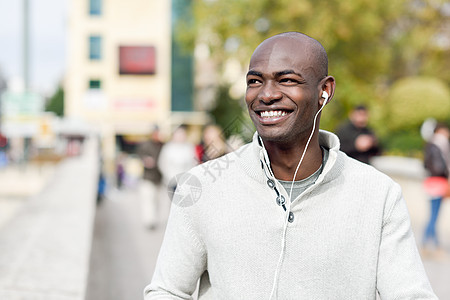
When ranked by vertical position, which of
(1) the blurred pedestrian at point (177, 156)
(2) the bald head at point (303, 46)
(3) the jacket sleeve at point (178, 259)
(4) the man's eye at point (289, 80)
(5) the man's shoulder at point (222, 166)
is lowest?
(1) the blurred pedestrian at point (177, 156)

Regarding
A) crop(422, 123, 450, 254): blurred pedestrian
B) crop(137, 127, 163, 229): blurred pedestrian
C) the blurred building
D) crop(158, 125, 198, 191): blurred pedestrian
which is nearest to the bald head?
crop(422, 123, 450, 254): blurred pedestrian

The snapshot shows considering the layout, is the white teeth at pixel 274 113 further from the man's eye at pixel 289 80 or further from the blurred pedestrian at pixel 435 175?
Answer: the blurred pedestrian at pixel 435 175

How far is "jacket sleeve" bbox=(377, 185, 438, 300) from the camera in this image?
1.69 metres

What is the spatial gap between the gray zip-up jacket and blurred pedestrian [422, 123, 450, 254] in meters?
6.91

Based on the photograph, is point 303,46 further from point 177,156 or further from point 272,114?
point 177,156

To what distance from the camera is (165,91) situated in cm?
5062

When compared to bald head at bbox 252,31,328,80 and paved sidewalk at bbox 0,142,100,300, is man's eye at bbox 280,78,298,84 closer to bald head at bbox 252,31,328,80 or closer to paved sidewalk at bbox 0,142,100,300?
bald head at bbox 252,31,328,80

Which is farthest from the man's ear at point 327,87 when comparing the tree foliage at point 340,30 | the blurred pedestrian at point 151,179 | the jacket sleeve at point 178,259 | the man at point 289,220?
the tree foliage at point 340,30

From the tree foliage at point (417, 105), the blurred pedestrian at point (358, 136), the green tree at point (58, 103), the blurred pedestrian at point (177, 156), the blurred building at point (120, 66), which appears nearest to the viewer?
the blurred pedestrian at point (358, 136)

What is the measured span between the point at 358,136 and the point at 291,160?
6201mm

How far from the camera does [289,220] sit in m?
1.74

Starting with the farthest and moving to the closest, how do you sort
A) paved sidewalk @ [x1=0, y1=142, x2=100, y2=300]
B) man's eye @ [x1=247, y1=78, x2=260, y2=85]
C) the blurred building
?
the blurred building → paved sidewalk @ [x1=0, y1=142, x2=100, y2=300] → man's eye @ [x1=247, y1=78, x2=260, y2=85]

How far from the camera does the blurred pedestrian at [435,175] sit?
8.31 meters

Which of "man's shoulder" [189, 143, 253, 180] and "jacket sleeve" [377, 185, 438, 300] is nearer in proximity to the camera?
"jacket sleeve" [377, 185, 438, 300]
